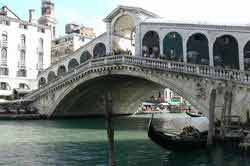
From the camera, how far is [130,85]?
2511cm

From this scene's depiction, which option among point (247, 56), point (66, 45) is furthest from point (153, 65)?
point (66, 45)

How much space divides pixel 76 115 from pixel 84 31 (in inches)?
1205

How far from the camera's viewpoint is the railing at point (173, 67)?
47.1ft

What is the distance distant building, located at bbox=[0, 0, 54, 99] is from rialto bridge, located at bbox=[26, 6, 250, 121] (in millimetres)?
7534

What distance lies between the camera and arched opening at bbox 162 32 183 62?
19.0m

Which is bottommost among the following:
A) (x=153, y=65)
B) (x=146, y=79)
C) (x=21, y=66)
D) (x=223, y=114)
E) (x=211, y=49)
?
(x=223, y=114)

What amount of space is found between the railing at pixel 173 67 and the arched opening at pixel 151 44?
163 cm

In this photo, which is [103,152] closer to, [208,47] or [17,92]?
[208,47]

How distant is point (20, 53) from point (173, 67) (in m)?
22.4

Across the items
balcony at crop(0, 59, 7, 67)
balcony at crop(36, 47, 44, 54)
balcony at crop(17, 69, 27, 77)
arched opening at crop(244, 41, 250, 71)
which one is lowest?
arched opening at crop(244, 41, 250, 71)

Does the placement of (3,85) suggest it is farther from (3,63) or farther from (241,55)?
(241,55)

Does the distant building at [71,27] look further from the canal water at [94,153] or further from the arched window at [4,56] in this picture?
the canal water at [94,153]

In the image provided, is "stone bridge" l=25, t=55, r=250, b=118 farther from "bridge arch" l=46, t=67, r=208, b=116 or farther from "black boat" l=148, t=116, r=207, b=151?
"black boat" l=148, t=116, r=207, b=151

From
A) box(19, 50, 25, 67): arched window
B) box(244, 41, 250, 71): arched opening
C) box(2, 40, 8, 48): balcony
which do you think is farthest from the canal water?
box(19, 50, 25, 67): arched window
